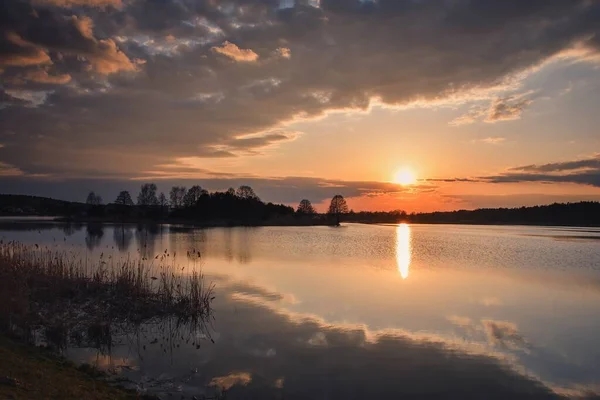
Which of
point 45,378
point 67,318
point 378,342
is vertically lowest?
point 378,342

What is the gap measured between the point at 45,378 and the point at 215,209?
93.8 meters

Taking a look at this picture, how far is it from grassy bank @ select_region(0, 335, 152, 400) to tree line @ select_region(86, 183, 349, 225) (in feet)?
292

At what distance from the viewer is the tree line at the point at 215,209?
330ft

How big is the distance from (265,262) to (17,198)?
14019cm

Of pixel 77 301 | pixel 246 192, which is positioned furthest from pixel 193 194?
pixel 77 301

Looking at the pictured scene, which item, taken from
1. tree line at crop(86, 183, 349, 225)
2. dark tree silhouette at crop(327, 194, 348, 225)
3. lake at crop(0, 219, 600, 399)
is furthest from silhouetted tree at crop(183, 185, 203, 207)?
lake at crop(0, 219, 600, 399)

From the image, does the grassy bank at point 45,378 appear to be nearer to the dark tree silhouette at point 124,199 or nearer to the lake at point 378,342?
the lake at point 378,342

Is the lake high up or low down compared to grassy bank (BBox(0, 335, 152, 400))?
down

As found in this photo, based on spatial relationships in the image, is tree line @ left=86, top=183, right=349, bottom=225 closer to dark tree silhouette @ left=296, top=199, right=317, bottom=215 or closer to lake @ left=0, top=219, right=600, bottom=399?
dark tree silhouette @ left=296, top=199, right=317, bottom=215

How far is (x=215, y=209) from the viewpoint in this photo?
99.9m

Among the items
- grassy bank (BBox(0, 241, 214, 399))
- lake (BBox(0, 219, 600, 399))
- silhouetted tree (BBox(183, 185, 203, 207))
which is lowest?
lake (BBox(0, 219, 600, 399))

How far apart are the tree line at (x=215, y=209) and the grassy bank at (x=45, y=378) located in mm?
89034

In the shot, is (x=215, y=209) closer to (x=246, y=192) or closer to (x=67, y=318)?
(x=246, y=192)

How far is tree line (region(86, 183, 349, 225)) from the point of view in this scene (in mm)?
100438
